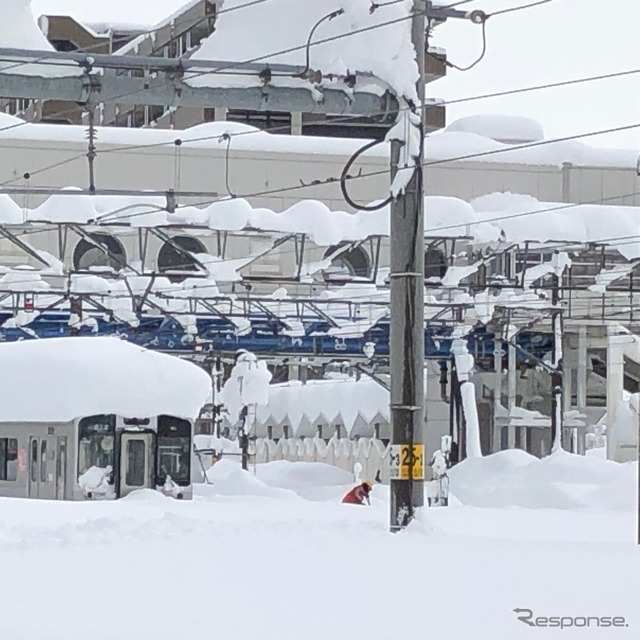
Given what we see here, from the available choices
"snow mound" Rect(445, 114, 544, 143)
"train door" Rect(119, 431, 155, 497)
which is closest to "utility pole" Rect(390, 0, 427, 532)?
"train door" Rect(119, 431, 155, 497)

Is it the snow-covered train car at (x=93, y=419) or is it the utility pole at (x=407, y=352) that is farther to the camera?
the snow-covered train car at (x=93, y=419)

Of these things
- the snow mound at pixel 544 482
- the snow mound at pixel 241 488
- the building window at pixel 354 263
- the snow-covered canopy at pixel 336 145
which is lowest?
the snow mound at pixel 241 488

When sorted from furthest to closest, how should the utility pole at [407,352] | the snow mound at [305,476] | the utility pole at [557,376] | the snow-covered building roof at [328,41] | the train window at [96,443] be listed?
the snow mound at [305,476] → the utility pole at [557,376] → the train window at [96,443] → the snow-covered building roof at [328,41] → the utility pole at [407,352]

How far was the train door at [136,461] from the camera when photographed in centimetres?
2973

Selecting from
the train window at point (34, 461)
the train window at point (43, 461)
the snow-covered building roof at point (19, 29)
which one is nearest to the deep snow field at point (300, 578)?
the snow-covered building roof at point (19, 29)

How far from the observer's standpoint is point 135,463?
3002 cm

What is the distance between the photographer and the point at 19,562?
528 inches

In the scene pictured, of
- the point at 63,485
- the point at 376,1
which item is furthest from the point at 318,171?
the point at 376,1

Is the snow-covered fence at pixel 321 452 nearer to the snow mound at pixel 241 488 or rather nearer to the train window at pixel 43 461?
the snow mound at pixel 241 488

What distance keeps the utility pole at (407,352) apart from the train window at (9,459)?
1553 cm

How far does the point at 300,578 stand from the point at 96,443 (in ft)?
59.1

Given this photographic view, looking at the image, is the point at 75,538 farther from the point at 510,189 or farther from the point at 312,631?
the point at 510,189

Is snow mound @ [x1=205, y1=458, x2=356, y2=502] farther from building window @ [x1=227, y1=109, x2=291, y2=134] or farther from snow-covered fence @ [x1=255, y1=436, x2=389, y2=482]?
building window @ [x1=227, y1=109, x2=291, y2=134]

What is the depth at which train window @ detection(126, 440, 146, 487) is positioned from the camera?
2988 centimetres
